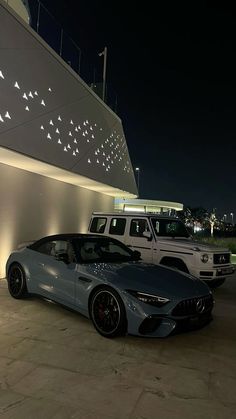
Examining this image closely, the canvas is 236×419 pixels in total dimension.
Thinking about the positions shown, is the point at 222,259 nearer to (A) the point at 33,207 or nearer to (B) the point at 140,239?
(B) the point at 140,239

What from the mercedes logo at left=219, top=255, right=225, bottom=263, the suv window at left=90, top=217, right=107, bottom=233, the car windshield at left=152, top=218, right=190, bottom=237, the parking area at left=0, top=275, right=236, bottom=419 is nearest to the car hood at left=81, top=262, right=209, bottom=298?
the parking area at left=0, top=275, right=236, bottom=419

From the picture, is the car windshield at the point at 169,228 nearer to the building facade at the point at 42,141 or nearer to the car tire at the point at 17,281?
the building facade at the point at 42,141

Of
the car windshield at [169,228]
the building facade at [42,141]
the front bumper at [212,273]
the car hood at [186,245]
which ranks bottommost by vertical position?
the front bumper at [212,273]

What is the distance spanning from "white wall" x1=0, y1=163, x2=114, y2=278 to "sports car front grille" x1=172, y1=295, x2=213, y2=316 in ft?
20.2

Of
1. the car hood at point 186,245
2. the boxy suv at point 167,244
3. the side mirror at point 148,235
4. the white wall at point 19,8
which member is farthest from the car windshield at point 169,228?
the white wall at point 19,8

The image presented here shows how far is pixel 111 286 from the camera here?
17.4 feet

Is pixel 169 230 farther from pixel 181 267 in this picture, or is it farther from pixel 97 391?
pixel 97 391

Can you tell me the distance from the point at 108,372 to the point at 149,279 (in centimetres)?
163

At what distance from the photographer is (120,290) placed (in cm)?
519

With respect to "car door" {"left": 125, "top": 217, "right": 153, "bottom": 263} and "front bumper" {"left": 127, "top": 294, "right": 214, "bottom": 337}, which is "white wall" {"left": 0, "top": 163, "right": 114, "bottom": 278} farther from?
"front bumper" {"left": 127, "top": 294, "right": 214, "bottom": 337}

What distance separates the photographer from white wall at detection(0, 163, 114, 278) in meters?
9.98

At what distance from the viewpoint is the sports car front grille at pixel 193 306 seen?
509 centimetres

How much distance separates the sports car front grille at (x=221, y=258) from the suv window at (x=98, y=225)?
3.19m

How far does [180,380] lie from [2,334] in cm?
265
